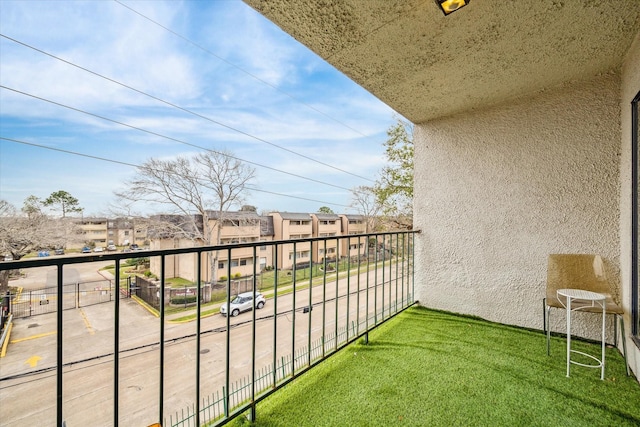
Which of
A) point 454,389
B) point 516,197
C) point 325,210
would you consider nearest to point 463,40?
point 516,197

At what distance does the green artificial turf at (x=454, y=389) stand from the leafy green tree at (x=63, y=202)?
8.34 meters

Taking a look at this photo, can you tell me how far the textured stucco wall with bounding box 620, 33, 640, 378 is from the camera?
1.86 m

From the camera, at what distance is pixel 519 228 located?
8.57 feet

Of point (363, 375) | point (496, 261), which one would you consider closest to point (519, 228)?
point (496, 261)

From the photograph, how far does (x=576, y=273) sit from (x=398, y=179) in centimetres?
463

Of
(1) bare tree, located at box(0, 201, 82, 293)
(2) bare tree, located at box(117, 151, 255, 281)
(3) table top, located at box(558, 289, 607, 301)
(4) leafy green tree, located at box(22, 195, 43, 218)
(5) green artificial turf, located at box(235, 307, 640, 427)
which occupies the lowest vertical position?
(5) green artificial turf, located at box(235, 307, 640, 427)

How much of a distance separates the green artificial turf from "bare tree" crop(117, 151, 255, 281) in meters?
9.99

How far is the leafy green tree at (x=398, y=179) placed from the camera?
6.47 metres

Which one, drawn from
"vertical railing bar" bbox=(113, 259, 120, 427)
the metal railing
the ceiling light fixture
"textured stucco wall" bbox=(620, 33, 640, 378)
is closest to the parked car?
the metal railing

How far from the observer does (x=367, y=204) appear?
27.2 feet

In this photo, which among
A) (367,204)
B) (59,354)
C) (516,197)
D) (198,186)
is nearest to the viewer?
(59,354)

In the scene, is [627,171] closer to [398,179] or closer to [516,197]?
[516,197]

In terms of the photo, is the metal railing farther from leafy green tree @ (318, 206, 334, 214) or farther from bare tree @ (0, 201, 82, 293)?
leafy green tree @ (318, 206, 334, 214)

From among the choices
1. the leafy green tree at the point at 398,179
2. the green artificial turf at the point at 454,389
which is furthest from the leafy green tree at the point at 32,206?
the leafy green tree at the point at 398,179
